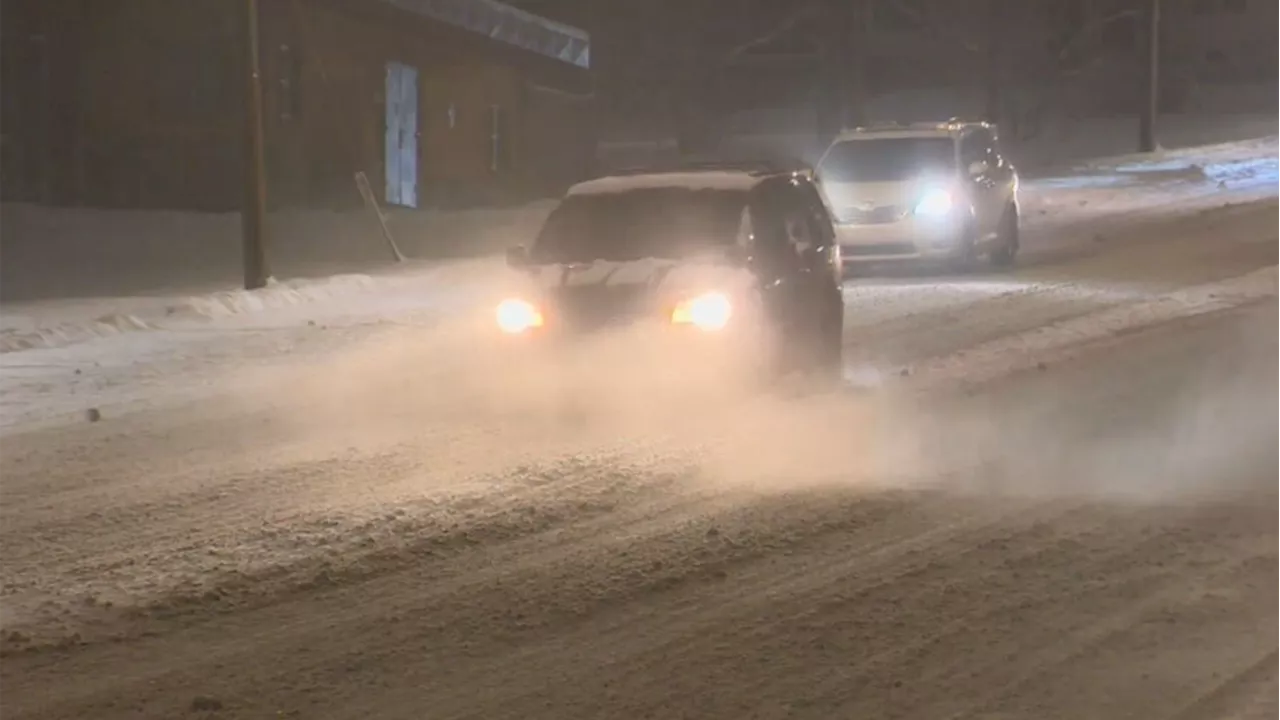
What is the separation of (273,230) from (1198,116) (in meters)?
45.5

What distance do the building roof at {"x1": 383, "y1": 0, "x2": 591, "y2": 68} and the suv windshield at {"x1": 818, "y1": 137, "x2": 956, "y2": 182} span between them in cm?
1251

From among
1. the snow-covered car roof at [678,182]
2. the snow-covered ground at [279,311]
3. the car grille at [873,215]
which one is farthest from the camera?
the car grille at [873,215]

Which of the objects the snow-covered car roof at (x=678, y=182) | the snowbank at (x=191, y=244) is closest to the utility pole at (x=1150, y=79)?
the snowbank at (x=191, y=244)

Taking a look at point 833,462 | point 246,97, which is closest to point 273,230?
point 246,97

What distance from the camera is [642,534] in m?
9.07

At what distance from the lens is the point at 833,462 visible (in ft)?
35.5

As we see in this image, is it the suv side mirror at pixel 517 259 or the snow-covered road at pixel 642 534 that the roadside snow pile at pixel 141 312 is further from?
the suv side mirror at pixel 517 259

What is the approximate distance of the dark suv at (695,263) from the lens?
40.5 ft

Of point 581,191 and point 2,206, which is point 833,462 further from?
point 2,206

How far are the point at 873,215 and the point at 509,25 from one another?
55.9 feet

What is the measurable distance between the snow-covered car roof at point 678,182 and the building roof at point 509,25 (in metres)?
20.1

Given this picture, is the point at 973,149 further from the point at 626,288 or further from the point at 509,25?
the point at 509,25

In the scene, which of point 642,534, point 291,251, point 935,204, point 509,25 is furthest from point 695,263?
point 509,25

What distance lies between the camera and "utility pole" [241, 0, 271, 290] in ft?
63.8
